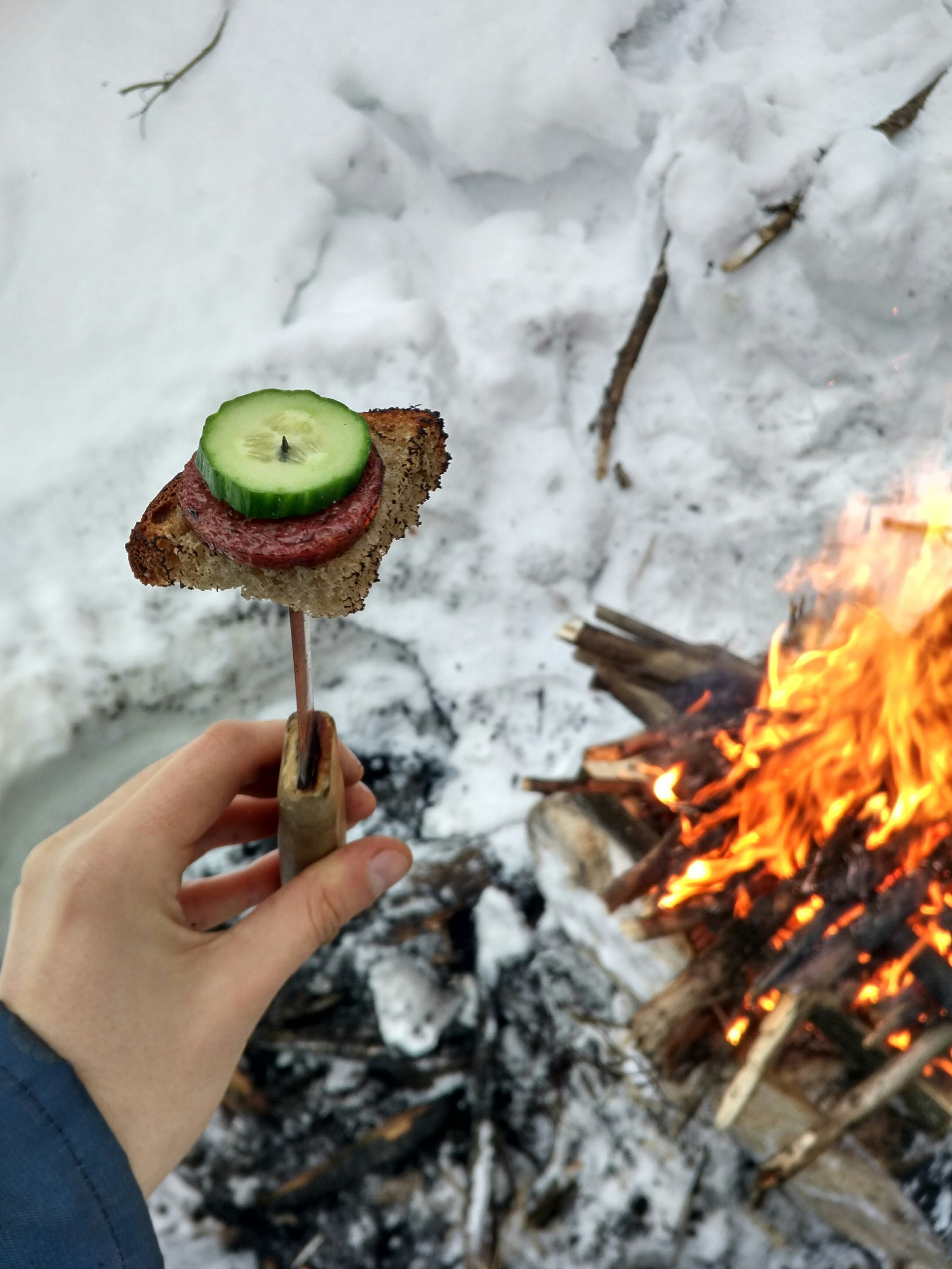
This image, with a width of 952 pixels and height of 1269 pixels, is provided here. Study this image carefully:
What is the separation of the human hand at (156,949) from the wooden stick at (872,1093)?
1566mm

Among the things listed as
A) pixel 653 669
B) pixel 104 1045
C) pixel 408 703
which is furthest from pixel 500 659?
pixel 104 1045

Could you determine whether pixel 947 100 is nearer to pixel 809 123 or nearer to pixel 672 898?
pixel 809 123

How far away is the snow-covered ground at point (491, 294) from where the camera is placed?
169 inches

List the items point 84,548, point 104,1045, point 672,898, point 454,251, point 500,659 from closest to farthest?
point 104,1045
point 672,898
point 84,548
point 500,659
point 454,251

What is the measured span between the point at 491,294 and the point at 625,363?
0.81 metres

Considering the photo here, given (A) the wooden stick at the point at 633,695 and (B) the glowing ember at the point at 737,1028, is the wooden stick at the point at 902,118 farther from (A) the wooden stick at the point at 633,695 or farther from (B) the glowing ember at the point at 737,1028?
(B) the glowing ember at the point at 737,1028

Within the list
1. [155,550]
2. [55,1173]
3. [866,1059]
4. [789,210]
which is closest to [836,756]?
[866,1059]

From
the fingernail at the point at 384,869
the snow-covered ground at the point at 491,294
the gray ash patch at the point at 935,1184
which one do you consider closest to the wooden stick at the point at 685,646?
the snow-covered ground at the point at 491,294

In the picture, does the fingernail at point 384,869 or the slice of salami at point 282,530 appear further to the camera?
the fingernail at point 384,869

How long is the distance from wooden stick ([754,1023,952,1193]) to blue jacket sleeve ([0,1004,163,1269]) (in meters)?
1.98

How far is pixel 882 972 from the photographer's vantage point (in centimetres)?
279

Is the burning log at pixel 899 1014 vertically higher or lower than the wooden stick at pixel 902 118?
A: lower

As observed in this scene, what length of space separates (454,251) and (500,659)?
2291 millimetres

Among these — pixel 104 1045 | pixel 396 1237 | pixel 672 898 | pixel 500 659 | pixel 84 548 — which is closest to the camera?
pixel 104 1045
